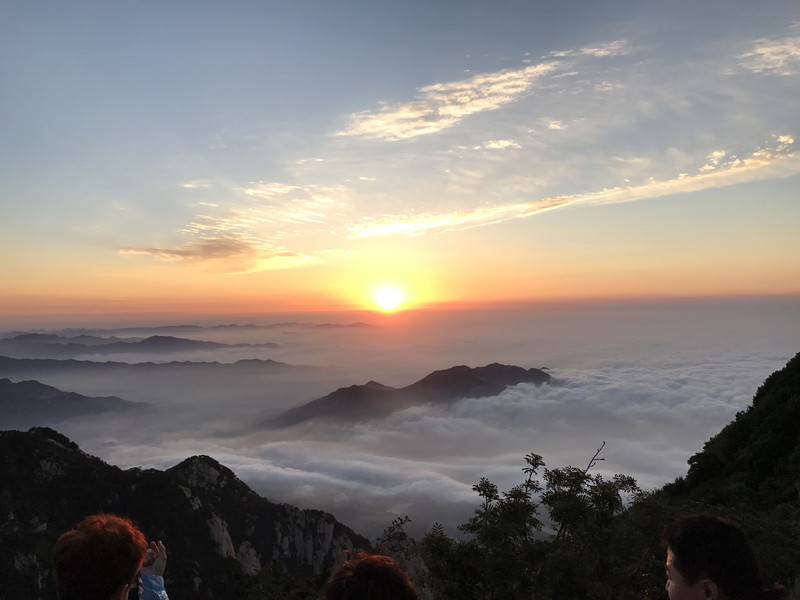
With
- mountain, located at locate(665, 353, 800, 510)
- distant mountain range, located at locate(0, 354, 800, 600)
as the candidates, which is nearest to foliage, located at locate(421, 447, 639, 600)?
distant mountain range, located at locate(0, 354, 800, 600)

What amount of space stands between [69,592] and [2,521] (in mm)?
51836

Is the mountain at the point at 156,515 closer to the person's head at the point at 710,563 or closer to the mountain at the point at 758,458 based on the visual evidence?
the mountain at the point at 758,458

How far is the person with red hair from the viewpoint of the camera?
10.2ft

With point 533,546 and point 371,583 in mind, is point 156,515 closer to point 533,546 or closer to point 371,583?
point 533,546

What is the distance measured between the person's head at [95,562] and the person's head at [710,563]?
3.72m

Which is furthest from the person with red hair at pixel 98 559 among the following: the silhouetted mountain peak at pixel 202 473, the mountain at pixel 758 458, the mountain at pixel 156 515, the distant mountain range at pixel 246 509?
the silhouetted mountain peak at pixel 202 473

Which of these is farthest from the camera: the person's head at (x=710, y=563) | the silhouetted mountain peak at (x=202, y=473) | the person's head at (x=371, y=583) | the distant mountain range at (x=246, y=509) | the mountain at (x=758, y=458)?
the silhouetted mountain peak at (x=202, y=473)

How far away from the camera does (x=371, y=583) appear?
3.06 metres

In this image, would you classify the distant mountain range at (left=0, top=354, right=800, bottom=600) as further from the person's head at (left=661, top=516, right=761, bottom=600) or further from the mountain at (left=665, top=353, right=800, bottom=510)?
the person's head at (left=661, top=516, right=761, bottom=600)

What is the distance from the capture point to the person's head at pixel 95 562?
3.12 meters

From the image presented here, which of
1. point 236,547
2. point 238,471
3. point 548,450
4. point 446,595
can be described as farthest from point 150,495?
point 548,450

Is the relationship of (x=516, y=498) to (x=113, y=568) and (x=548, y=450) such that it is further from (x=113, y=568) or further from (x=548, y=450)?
(x=548, y=450)

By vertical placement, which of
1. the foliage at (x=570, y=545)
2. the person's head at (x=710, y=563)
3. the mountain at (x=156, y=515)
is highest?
the person's head at (x=710, y=563)

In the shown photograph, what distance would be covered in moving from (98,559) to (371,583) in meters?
1.75
